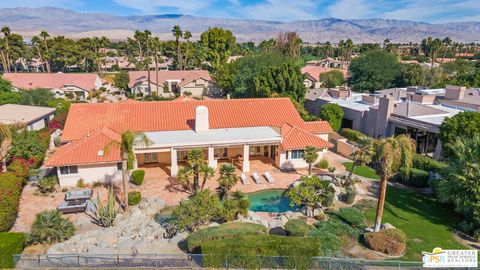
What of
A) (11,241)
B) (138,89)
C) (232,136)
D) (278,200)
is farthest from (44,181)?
(138,89)

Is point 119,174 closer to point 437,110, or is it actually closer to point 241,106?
point 241,106

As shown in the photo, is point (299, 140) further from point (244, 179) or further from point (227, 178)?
point (227, 178)

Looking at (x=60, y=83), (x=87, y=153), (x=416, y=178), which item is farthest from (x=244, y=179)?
(x=60, y=83)

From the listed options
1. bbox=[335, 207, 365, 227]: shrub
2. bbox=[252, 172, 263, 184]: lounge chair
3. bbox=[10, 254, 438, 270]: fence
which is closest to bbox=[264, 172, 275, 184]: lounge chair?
bbox=[252, 172, 263, 184]: lounge chair

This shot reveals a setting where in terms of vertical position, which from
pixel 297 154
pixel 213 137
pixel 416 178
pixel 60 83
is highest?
pixel 60 83

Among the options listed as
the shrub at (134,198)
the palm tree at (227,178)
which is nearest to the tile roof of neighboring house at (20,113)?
the shrub at (134,198)

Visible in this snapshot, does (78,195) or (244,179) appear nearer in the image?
(78,195)
